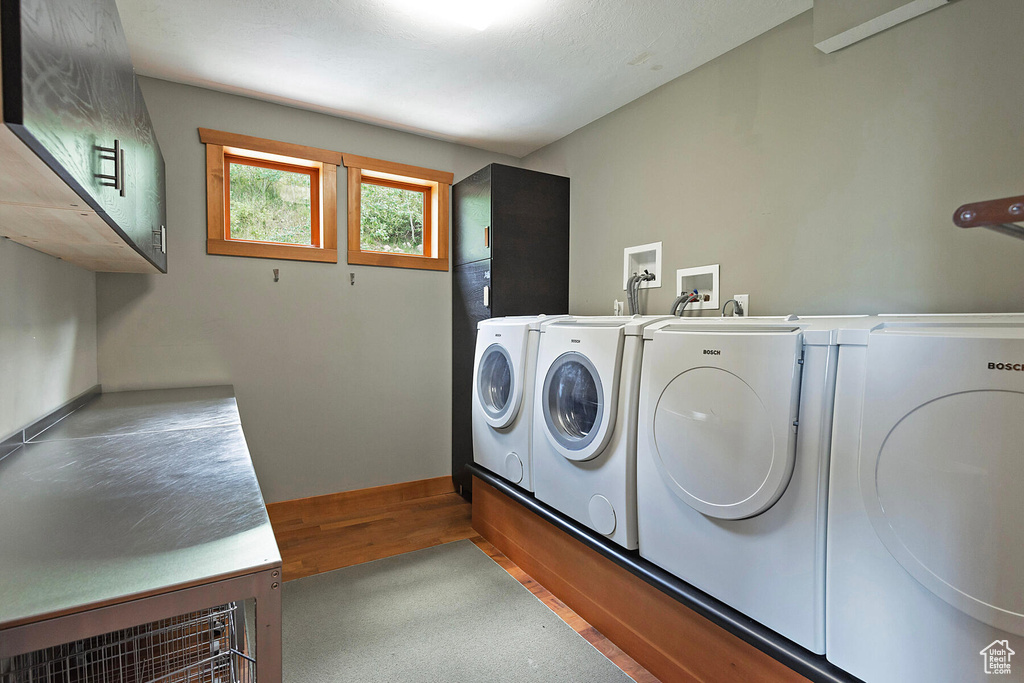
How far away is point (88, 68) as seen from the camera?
3.31 ft

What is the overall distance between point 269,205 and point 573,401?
90.1 inches

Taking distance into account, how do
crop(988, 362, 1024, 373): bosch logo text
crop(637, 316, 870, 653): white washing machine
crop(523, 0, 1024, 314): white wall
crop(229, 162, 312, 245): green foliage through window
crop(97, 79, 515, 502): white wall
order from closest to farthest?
crop(988, 362, 1024, 373): bosch logo text, crop(637, 316, 870, 653): white washing machine, crop(523, 0, 1024, 314): white wall, crop(97, 79, 515, 502): white wall, crop(229, 162, 312, 245): green foliage through window

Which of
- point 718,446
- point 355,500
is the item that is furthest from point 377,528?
point 718,446

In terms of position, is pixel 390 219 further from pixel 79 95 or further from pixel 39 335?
pixel 79 95

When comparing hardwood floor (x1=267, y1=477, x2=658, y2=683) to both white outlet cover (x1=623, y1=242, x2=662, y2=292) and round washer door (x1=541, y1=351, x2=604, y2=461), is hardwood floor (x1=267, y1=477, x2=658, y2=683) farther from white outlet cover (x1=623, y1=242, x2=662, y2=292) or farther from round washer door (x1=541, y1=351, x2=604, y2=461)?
white outlet cover (x1=623, y1=242, x2=662, y2=292)

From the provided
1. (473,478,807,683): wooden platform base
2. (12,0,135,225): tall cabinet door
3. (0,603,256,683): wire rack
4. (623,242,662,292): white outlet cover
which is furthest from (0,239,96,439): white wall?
(623,242,662,292): white outlet cover

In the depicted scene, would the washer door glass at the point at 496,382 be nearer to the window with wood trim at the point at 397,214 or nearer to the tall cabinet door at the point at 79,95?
the window with wood trim at the point at 397,214

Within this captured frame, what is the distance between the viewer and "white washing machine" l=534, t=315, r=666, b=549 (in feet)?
5.66

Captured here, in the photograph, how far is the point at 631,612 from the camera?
1.74 meters

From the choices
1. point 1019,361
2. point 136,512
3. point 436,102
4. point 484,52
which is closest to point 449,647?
point 136,512

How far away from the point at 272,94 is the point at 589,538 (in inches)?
114

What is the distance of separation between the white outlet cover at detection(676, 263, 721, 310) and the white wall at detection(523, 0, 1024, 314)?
41 mm

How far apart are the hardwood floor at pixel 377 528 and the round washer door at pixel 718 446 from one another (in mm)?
884

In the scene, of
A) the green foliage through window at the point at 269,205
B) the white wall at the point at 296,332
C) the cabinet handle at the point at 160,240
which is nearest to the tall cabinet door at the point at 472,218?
the white wall at the point at 296,332
